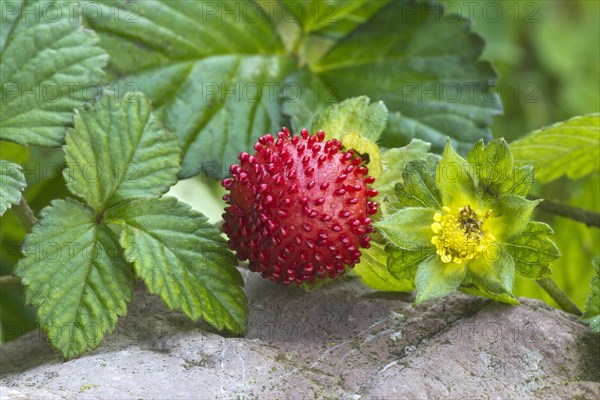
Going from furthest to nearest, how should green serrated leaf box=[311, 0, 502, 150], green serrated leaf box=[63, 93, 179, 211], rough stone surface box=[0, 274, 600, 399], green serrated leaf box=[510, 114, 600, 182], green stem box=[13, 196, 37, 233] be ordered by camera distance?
green serrated leaf box=[311, 0, 502, 150] < green serrated leaf box=[510, 114, 600, 182] < green stem box=[13, 196, 37, 233] < green serrated leaf box=[63, 93, 179, 211] < rough stone surface box=[0, 274, 600, 399]

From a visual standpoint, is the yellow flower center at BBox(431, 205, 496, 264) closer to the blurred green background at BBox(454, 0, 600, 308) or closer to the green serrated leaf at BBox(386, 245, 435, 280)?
the green serrated leaf at BBox(386, 245, 435, 280)

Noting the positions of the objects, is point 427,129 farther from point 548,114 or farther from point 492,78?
point 548,114

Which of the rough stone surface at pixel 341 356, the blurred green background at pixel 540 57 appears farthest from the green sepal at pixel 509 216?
the blurred green background at pixel 540 57

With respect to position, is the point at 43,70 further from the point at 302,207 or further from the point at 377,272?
the point at 377,272

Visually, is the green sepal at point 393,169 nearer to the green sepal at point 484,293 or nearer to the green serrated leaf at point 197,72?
the green sepal at point 484,293

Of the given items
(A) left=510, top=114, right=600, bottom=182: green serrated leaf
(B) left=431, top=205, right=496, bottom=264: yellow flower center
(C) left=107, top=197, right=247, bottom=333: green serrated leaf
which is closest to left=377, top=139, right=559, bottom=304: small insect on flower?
(B) left=431, top=205, right=496, bottom=264: yellow flower center

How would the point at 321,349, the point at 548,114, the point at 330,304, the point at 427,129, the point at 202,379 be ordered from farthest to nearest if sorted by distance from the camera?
the point at 548,114 < the point at 427,129 < the point at 330,304 < the point at 321,349 < the point at 202,379

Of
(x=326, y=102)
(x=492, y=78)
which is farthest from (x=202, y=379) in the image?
(x=492, y=78)
